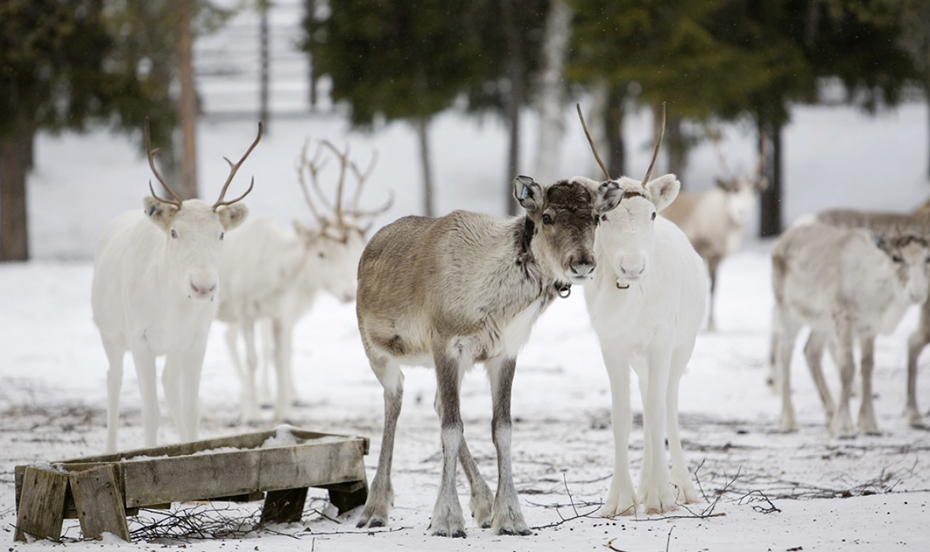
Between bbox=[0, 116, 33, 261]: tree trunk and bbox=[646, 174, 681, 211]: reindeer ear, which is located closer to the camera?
bbox=[646, 174, 681, 211]: reindeer ear

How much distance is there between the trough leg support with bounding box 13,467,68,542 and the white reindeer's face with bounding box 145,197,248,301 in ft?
6.47

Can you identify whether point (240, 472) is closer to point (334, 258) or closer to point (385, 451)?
point (385, 451)

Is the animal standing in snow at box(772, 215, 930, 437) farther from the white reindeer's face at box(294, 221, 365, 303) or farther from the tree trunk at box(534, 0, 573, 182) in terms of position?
the tree trunk at box(534, 0, 573, 182)

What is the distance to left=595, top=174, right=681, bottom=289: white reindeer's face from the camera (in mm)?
6035

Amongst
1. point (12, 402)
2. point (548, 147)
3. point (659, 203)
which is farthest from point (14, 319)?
point (659, 203)

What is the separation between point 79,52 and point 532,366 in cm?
1364

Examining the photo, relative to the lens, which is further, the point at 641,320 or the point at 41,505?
the point at 641,320

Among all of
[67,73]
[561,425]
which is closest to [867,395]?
[561,425]

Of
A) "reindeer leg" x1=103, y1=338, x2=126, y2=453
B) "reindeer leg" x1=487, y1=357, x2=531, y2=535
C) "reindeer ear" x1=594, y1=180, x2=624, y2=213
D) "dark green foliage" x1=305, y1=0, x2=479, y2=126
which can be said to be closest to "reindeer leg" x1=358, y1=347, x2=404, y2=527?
"reindeer leg" x1=487, y1=357, x2=531, y2=535

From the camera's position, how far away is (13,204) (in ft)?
75.8

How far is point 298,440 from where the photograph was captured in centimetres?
680

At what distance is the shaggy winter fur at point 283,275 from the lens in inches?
447

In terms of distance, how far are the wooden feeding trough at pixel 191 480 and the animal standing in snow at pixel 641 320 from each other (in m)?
1.47

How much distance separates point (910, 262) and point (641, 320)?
14.8 feet
